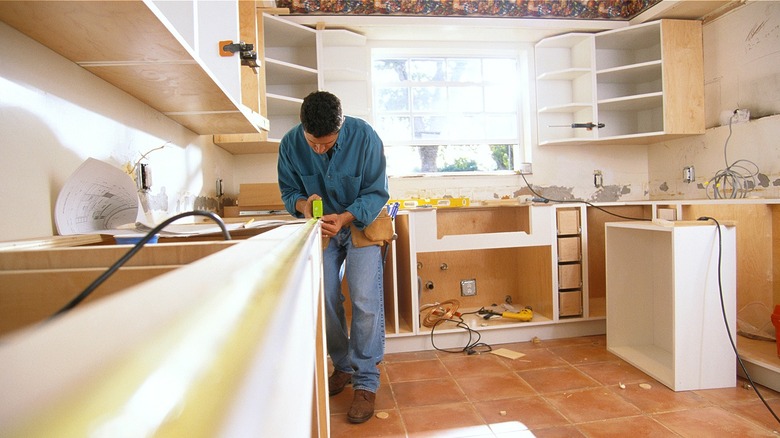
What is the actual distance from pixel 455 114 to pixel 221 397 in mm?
3525

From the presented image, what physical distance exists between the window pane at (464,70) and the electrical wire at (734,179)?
1778 mm

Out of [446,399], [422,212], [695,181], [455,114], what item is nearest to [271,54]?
[455,114]

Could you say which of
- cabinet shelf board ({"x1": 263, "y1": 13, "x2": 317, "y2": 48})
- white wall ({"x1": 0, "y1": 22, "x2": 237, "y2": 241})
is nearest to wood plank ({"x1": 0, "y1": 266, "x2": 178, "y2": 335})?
white wall ({"x1": 0, "y1": 22, "x2": 237, "y2": 241})

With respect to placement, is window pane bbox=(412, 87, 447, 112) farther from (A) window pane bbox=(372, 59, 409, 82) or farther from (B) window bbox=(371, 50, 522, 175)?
(A) window pane bbox=(372, 59, 409, 82)

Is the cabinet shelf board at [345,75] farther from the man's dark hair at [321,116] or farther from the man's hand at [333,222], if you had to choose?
the man's hand at [333,222]

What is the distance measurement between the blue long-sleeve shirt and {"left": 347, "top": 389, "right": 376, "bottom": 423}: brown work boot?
0.69m

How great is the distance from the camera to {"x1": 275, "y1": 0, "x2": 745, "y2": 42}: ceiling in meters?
2.99

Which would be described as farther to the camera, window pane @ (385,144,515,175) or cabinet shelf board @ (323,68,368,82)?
window pane @ (385,144,515,175)

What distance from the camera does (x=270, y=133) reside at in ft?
10.2

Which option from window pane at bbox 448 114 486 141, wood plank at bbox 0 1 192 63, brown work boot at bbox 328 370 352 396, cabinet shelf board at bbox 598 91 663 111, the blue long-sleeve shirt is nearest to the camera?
wood plank at bbox 0 1 192 63

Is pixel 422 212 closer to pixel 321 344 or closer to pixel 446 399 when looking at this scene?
pixel 446 399

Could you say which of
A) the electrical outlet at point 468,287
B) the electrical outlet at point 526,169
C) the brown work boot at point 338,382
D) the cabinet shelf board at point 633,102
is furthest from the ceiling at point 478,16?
the brown work boot at point 338,382

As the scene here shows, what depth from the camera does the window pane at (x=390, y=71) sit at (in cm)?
341

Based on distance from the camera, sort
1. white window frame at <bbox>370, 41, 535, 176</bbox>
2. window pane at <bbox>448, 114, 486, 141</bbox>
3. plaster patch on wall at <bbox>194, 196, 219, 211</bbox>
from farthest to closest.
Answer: window pane at <bbox>448, 114, 486, 141</bbox>, white window frame at <bbox>370, 41, 535, 176</bbox>, plaster patch on wall at <bbox>194, 196, 219, 211</bbox>
